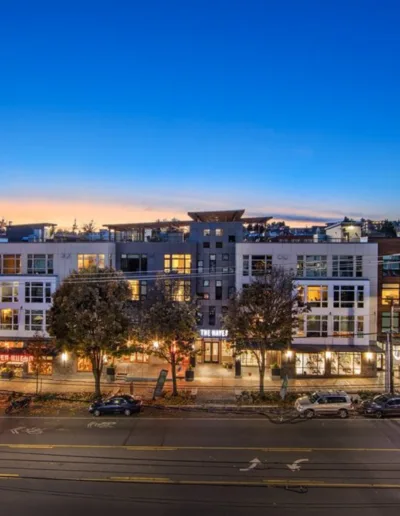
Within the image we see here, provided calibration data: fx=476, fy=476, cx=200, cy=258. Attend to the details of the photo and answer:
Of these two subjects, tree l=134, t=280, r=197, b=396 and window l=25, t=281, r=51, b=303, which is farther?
window l=25, t=281, r=51, b=303

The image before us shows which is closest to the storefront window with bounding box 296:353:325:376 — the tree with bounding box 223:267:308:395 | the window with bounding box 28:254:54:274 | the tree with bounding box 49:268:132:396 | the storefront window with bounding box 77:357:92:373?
the tree with bounding box 223:267:308:395

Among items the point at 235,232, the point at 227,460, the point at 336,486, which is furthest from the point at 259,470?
the point at 235,232

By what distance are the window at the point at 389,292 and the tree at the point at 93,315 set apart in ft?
74.4

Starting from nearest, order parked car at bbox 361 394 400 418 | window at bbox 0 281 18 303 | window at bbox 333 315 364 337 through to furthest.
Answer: parked car at bbox 361 394 400 418, window at bbox 333 315 364 337, window at bbox 0 281 18 303

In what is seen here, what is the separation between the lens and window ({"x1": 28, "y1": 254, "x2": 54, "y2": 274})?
44.4m

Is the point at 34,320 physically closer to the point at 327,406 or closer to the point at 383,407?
the point at 327,406

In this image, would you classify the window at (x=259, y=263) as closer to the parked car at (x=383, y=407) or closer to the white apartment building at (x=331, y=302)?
the white apartment building at (x=331, y=302)

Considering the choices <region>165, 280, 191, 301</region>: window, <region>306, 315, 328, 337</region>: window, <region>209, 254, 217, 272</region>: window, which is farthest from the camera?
<region>209, 254, 217, 272</region>: window

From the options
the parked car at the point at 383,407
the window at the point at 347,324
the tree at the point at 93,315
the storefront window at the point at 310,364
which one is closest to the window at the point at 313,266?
the window at the point at 347,324

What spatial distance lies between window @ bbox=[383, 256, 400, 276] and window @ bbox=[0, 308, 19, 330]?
33.7 m

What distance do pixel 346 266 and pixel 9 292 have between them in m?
30.9

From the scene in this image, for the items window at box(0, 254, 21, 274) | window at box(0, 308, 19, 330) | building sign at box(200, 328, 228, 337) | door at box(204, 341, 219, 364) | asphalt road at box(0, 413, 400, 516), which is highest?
window at box(0, 254, 21, 274)

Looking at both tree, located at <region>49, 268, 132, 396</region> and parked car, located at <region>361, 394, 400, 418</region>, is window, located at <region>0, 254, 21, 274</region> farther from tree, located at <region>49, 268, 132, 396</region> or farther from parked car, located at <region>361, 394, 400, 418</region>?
parked car, located at <region>361, 394, 400, 418</region>

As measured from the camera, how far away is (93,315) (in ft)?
106
